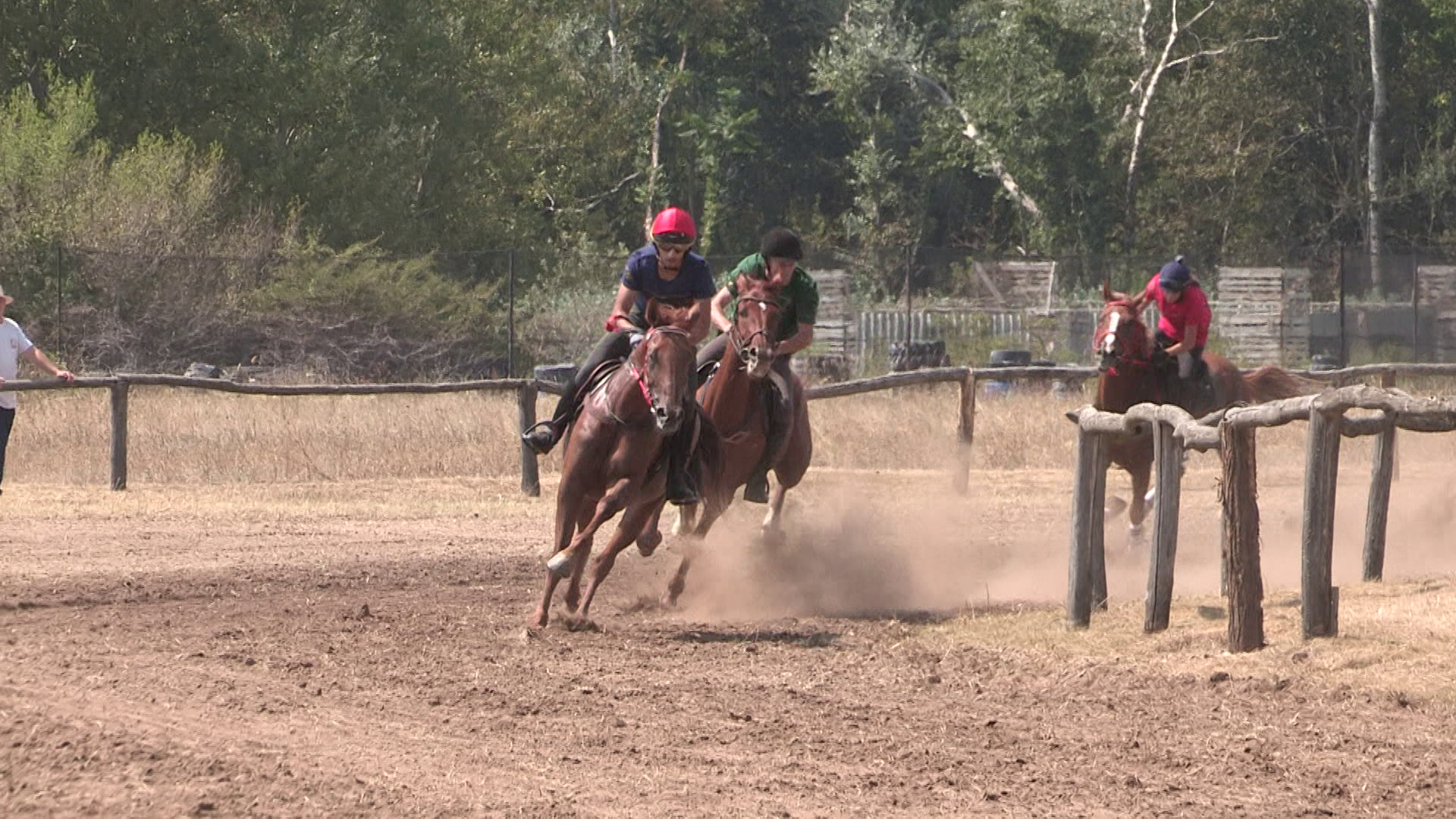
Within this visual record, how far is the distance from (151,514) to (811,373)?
19.2 m

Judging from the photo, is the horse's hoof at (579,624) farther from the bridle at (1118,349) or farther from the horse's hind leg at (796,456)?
the bridle at (1118,349)

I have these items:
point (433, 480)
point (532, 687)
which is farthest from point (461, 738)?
point (433, 480)

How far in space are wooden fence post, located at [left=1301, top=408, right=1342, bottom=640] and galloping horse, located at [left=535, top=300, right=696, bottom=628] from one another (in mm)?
3313

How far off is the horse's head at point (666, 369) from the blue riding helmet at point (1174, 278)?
613 cm

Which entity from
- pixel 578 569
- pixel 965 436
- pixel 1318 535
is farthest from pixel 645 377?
pixel 965 436

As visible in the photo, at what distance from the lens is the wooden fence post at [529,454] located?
20.2 meters

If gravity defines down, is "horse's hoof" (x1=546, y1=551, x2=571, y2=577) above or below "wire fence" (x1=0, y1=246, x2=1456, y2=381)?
below

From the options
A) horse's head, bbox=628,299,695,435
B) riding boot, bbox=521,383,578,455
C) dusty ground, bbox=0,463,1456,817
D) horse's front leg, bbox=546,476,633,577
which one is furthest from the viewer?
riding boot, bbox=521,383,578,455

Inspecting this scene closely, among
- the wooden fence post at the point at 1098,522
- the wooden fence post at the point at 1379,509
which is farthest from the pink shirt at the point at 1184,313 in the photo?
the wooden fence post at the point at 1098,522

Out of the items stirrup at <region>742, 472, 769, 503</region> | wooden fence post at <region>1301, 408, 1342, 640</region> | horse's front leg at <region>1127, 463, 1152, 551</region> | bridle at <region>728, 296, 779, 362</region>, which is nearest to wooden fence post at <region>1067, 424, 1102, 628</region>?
wooden fence post at <region>1301, 408, 1342, 640</region>

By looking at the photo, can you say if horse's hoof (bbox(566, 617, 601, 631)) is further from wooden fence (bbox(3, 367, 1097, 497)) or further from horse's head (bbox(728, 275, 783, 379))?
wooden fence (bbox(3, 367, 1097, 497))

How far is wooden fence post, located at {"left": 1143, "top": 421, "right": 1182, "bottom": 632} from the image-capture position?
10750 mm

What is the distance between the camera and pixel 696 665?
10.2 m

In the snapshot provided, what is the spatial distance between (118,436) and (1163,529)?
12025 mm
